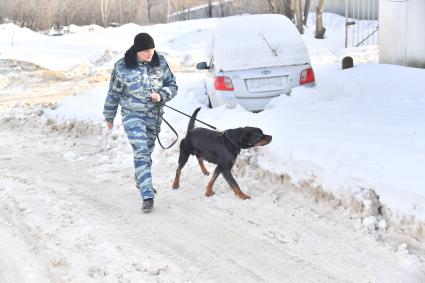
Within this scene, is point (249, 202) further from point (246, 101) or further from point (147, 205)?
point (246, 101)

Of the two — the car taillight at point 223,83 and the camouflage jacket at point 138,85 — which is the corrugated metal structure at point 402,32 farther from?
the camouflage jacket at point 138,85

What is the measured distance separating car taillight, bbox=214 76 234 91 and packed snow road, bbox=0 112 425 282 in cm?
170

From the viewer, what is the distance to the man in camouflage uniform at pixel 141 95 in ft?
18.3

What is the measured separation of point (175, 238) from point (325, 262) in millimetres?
1326

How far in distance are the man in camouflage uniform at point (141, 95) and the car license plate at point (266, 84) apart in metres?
2.83

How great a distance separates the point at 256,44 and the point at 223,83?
100 centimetres

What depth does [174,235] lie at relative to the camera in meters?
5.00

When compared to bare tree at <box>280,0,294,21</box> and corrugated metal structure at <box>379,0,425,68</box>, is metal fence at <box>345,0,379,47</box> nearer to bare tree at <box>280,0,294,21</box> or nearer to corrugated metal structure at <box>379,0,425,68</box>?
bare tree at <box>280,0,294,21</box>

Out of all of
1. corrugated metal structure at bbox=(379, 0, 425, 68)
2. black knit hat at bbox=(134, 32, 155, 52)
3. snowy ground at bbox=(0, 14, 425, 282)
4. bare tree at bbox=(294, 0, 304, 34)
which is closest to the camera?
snowy ground at bbox=(0, 14, 425, 282)

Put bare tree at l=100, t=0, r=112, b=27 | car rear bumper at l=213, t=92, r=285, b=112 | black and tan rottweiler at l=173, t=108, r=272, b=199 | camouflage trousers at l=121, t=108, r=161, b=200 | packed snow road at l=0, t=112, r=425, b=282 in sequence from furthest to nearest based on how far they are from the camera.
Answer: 1. bare tree at l=100, t=0, r=112, b=27
2. car rear bumper at l=213, t=92, r=285, b=112
3. black and tan rottweiler at l=173, t=108, r=272, b=199
4. camouflage trousers at l=121, t=108, r=161, b=200
5. packed snow road at l=0, t=112, r=425, b=282

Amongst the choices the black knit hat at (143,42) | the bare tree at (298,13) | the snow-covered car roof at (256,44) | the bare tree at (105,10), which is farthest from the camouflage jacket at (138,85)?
the bare tree at (105,10)

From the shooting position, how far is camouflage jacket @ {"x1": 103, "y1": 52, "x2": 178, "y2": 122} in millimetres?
5578

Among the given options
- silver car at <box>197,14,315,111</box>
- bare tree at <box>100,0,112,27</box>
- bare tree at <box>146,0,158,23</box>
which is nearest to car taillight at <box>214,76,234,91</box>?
silver car at <box>197,14,315,111</box>

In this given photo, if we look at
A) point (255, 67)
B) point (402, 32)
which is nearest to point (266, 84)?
point (255, 67)
